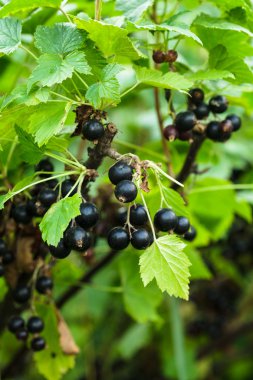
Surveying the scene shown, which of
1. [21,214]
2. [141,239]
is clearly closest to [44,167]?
[21,214]

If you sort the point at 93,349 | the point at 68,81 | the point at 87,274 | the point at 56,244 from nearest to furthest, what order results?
the point at 56,244, the point at 68,81, the point at 87,274, the point at 93,349

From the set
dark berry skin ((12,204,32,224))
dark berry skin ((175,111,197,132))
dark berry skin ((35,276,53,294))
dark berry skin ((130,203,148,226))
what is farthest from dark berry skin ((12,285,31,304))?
dark berry skin ((175,111,197,132))

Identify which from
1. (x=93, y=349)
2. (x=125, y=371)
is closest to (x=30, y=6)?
(x=93, y=349)

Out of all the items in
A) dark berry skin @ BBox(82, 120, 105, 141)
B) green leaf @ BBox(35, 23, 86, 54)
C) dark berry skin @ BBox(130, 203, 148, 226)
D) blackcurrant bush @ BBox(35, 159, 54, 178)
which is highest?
green leaf @ BBox(35, 23, 86, 54)

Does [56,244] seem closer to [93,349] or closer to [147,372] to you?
[93,349]

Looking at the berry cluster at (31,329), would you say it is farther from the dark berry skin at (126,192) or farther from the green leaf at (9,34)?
the green leaf at (9,34)

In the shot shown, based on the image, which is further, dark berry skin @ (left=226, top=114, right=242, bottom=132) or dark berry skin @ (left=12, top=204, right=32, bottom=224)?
dark berry skin @ (left=226, top=114, right=242, bottom=132)

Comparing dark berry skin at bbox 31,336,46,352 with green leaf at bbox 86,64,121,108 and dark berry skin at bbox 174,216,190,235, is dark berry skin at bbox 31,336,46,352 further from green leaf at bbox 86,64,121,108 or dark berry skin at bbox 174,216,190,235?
green leaf at bbox 86,64,121,108

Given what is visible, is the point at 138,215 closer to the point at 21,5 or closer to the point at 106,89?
the point at 106,89
